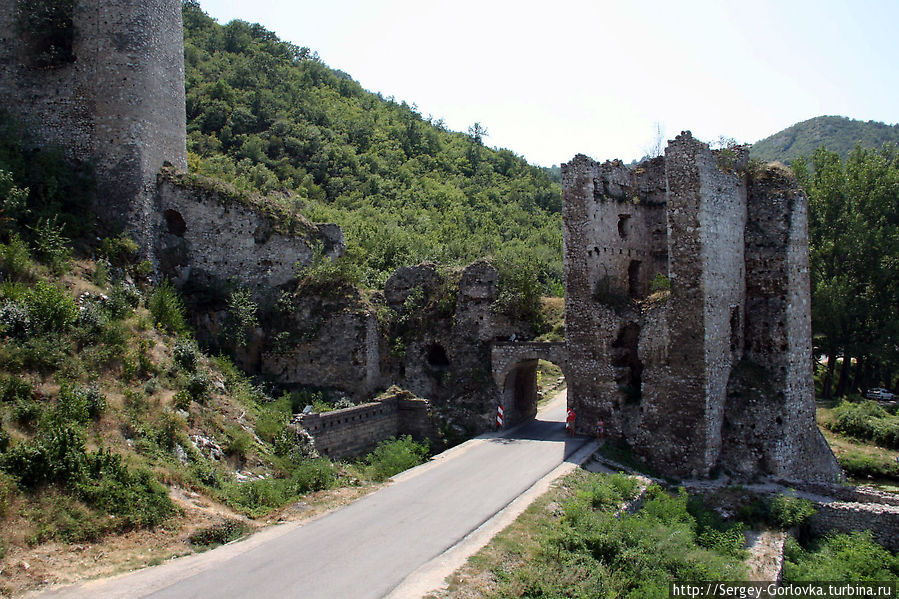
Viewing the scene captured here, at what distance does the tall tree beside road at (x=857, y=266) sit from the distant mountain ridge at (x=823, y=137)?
70.5 m

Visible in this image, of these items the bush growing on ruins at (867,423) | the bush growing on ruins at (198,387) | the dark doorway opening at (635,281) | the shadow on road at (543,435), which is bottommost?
the bush growing on ruins at (867,423)

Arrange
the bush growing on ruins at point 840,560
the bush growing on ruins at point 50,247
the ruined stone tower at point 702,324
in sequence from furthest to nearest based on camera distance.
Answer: the ruined stone tower at point 702,324 → the bush growing on ruins at point 50,247 → the bush growing on ruins at point 840,560

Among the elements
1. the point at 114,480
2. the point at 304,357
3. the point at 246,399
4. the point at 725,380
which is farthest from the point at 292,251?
the point at 725,380

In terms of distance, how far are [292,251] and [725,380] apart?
13.1 m

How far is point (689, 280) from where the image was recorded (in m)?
15.1

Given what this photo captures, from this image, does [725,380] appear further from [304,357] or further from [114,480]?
[114,480]

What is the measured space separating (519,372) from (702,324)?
6807 mm

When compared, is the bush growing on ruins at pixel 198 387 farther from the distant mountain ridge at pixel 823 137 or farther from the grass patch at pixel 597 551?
the distant mountain ridge at pixel 823 137

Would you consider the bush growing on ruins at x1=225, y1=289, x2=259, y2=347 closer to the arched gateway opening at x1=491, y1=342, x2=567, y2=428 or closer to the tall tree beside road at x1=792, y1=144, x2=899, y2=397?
the arched gateway opening at x1=491, y1=342, x2=567, y2=428

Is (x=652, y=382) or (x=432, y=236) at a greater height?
(x=432, y=236)

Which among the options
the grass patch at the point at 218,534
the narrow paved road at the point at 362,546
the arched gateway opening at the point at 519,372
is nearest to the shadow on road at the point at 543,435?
the arched gateway opening at the point at 519,372

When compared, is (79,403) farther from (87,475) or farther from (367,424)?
(367,424)

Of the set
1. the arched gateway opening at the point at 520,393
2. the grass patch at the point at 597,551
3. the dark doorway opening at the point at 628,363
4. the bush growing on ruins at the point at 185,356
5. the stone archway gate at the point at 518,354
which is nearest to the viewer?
the grass patch at the point at 597,551

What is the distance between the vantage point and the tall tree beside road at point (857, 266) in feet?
92.3
